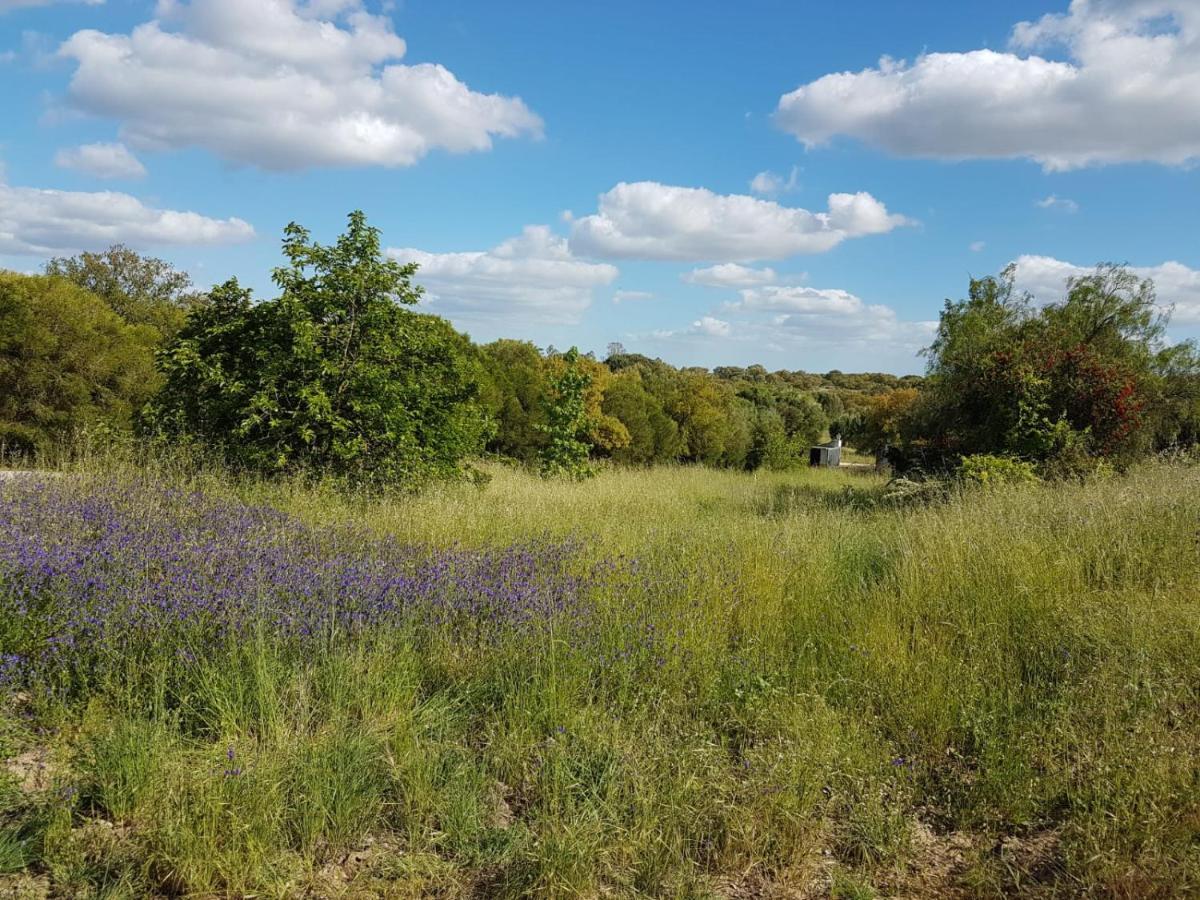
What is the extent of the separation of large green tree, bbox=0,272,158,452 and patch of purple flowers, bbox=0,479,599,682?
1030 centimetres

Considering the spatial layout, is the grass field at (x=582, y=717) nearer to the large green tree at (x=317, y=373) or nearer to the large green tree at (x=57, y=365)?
the large green tree at (x=317, y=373)

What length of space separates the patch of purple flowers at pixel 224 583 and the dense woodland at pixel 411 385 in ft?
11.2

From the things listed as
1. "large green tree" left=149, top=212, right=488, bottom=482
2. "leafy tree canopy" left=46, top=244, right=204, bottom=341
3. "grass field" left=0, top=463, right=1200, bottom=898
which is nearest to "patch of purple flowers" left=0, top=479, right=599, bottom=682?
"grass field" left=0, top=463, right=1200, bottom=898

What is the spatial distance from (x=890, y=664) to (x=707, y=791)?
172 centimetres

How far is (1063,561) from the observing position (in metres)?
5.85

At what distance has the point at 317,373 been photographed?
32.4 ft

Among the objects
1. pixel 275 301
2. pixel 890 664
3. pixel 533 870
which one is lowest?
pixel 533 870

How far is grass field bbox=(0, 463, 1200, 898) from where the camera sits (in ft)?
9.80

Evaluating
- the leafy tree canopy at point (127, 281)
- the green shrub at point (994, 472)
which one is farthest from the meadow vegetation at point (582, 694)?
the leafy tree canopy at point (127, 281)

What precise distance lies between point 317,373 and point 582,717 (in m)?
7.37

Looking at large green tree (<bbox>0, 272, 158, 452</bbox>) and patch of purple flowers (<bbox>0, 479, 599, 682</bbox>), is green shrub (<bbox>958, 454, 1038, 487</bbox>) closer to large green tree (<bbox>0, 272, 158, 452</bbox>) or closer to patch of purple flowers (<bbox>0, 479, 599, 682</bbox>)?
patch of purple flowers (<bbox>0, 479, 599, 682</bbox>)

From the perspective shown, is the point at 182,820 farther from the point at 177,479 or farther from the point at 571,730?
the point at 177,479

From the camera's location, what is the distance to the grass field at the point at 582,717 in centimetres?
299

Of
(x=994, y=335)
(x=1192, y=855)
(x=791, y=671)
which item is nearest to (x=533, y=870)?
(x=791, y=671)
